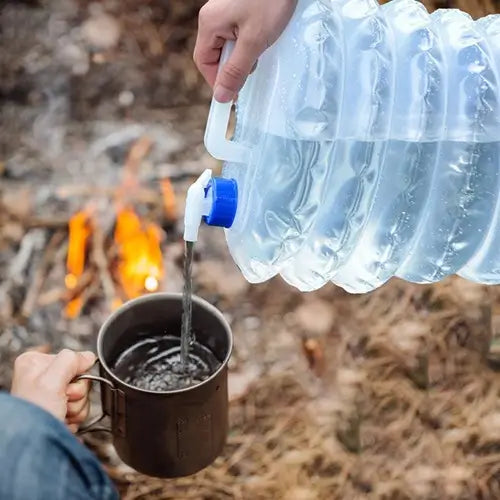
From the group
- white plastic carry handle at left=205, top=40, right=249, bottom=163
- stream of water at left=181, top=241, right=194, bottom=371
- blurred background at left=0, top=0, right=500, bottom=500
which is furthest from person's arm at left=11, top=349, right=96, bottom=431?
white plastic carry handle at left=205, top=40, right=249, bottom=163

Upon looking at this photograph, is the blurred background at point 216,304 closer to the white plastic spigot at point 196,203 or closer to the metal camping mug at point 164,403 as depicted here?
the metal camping mug at point 164,403

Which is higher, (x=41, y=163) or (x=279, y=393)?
(x=41, y=163)

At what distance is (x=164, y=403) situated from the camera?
3.59 feet

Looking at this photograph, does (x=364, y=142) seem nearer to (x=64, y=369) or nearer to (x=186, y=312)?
(x=186, y=312)

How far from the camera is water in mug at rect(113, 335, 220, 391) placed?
1.22 metres

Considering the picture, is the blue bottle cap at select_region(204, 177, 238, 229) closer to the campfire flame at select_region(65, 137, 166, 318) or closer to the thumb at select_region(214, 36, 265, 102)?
the thumb at select_region(214, 36, 265, 102)

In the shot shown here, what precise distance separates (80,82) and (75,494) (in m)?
1.31

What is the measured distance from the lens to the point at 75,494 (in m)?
0.77

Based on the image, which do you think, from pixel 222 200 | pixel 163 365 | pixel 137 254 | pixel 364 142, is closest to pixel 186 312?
pixel 163 365

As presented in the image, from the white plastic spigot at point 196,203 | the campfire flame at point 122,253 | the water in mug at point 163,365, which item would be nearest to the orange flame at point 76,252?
the campfire flame at point 122,253

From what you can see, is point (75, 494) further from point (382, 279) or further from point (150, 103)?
point (150, 103)

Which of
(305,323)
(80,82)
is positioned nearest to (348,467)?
(305,323)

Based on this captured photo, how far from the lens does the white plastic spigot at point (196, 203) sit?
0.99 m

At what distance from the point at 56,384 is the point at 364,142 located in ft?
1.73
